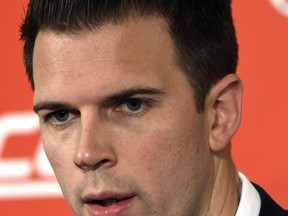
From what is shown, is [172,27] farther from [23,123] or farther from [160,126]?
[23,123]

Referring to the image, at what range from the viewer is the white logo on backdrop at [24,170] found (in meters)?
2.12

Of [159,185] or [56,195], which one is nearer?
[159,185]

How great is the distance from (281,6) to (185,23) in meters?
0.45

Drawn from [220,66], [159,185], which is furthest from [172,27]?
[159,185]

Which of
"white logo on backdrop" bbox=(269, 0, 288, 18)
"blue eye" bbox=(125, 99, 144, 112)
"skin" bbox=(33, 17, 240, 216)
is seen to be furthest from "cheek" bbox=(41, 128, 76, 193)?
"white logo on backdrop" bbox=(269, 0, 288, 18)

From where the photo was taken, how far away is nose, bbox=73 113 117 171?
56.0 inches

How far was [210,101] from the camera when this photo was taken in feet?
5.12

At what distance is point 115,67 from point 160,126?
13 centimetres

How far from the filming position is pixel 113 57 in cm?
149

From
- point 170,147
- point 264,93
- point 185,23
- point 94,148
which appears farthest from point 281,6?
point 94,148

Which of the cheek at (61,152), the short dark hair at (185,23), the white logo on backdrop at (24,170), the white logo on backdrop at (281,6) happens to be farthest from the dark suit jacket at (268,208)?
the white logo on backdrop at (24,170)

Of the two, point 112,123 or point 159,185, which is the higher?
point 112,123

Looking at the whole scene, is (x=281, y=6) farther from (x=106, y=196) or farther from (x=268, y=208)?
(x=106, y=196)

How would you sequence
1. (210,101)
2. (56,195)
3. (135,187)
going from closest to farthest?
1. (135,187)
2. (210,101)
3. (56,195)
